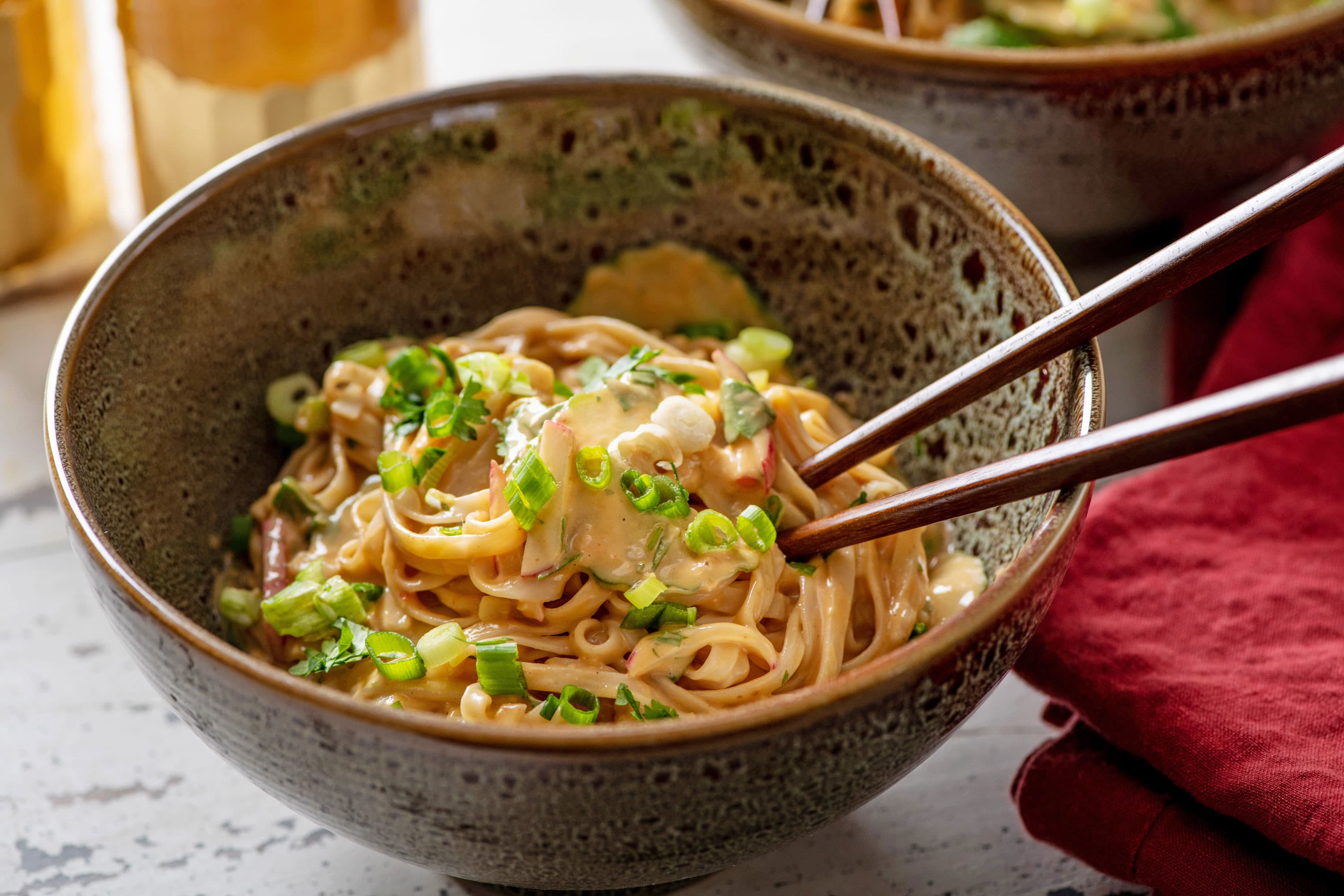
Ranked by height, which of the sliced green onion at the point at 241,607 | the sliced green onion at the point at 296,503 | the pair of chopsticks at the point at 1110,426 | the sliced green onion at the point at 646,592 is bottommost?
the sliced green onion at the point at 241,607

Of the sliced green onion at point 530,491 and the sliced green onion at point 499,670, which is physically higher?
the sliced green onion at point 530,491

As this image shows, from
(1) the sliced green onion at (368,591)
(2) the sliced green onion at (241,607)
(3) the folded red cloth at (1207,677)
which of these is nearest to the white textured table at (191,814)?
(3) the folded red cloth at (1207,677)

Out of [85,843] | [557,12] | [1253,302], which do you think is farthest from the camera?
[557,12]

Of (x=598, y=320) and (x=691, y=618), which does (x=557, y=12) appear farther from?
(x=691, y=618)

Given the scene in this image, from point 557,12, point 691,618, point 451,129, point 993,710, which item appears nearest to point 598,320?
point 451,129

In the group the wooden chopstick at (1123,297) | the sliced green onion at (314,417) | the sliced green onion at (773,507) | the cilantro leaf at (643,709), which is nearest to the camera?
the wooden chopstick at (1123,297)

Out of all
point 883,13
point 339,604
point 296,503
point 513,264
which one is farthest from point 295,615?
point 883,13

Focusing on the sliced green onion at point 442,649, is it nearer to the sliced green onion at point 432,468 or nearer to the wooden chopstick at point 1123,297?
the sliced green onion at point 432,468

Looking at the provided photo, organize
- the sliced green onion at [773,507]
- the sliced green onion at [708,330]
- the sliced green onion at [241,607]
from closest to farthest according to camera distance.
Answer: the sliced green onion at [773,507] → the sliced green onion at [241,607] → the sliced green onion at [708,330]

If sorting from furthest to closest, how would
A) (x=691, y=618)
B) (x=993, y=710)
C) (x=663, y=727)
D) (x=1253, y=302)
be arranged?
(x=1253, y=302) → (x=993, y=710) → (x=691, y=618) → (x=663, y=727)
